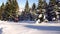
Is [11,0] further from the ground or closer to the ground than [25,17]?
further from the ground

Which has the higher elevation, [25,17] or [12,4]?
[12,4]

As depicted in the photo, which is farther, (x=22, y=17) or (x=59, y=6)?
(x=22, y=17)

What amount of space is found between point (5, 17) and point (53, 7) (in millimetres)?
20015

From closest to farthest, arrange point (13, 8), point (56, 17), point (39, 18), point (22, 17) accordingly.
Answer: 1. point (39, 18)
2. point (56, 17)
3. point (13, 8)
4. point (22, 17)

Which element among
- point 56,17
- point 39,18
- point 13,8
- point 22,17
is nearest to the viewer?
point 39,18

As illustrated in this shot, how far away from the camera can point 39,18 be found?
108ft

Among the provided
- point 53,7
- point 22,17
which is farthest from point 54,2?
point 22,17

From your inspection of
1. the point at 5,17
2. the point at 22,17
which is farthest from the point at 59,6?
the point at 22,17

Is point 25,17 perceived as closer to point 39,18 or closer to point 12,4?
point 12,4

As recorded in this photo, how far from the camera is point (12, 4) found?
208ft

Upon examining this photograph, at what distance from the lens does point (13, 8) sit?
62.9 metres

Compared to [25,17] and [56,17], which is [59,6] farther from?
[25,17]

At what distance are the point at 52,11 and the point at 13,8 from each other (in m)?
17.9

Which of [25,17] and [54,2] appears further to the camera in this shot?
[25,17]
